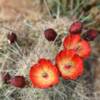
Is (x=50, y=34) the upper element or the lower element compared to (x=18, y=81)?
upper

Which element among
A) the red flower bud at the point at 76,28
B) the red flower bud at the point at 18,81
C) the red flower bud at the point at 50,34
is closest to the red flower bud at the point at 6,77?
the red flower bud at the point at 18,81

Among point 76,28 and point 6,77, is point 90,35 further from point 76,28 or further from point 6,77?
point 6,77

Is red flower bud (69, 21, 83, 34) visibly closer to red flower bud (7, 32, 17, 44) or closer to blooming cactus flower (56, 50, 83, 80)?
blooming cactus flower (56, 50, 83, 80)

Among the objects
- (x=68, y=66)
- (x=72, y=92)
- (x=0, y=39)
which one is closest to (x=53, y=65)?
(x=68, y=66)

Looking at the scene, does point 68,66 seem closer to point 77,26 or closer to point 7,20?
point 77,26

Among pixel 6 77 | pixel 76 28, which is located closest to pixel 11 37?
pixel 6 77

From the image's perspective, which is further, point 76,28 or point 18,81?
point 76,28
